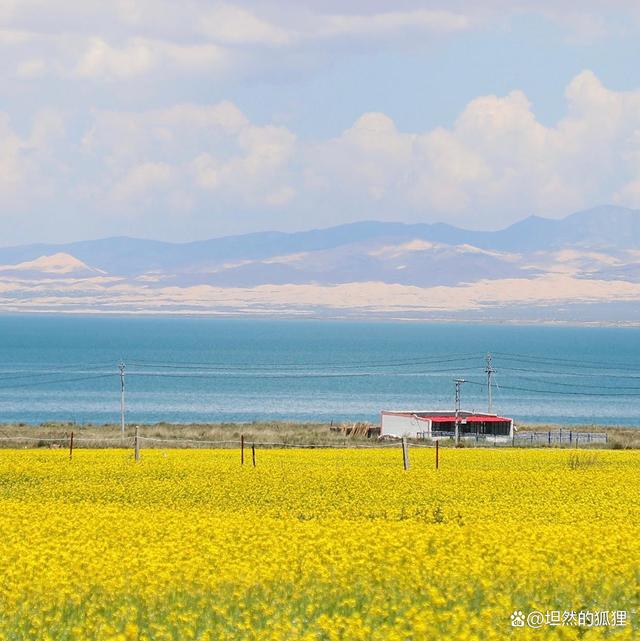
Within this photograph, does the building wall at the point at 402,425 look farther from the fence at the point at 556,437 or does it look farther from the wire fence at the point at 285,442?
the fence at the point at 556,437

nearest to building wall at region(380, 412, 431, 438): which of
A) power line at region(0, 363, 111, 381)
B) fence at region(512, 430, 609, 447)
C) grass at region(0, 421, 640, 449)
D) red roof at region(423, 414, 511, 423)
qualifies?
red roof at region(423, 414, 511, 423)

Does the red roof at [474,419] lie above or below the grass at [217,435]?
above

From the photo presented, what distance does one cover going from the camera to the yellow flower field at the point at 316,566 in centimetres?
1311

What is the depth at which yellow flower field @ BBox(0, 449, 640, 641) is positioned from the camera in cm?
1311

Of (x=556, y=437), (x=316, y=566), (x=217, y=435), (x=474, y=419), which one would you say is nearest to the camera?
(x=316, y=566)

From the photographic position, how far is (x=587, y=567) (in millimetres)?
15719

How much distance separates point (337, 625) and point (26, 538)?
777 centimetres

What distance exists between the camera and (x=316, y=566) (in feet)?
51.6

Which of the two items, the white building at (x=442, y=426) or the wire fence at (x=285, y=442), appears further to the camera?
the white building at (x=442, y=426)

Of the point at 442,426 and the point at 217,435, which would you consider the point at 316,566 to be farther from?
the point at 442,426

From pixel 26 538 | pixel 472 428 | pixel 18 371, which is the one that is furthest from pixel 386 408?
pixel 26 538

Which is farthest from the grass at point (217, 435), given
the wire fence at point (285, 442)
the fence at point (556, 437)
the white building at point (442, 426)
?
the white building at point (442, 426)

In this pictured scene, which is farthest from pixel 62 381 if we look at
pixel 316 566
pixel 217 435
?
pixel 316 566

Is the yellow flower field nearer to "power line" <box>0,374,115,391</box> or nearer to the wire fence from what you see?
the wire fence
